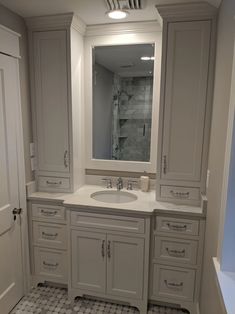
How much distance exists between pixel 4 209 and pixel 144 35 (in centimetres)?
187

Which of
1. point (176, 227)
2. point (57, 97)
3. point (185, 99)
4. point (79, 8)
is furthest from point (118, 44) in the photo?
point (176, 227)

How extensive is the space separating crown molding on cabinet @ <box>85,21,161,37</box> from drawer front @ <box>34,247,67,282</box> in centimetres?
203

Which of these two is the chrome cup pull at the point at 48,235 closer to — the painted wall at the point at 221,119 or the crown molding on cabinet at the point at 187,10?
the painted wall at the point at 221,119

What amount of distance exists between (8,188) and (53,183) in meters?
0.45

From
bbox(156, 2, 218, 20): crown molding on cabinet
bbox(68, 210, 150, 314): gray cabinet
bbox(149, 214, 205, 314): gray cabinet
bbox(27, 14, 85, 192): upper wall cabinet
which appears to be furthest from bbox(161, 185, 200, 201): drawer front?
bbox(156, 2, 218, 20): crown molding on cabinet

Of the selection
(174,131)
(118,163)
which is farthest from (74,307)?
(174,131)

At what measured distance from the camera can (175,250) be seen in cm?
200

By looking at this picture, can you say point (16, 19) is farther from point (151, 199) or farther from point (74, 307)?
point (74, 307)

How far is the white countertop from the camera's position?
6.38ft

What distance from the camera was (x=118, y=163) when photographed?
8.12 feet

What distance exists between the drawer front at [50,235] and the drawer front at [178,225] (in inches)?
33.2

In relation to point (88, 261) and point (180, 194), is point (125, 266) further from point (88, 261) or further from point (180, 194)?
point (180, 194)

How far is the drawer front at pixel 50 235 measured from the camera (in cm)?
222

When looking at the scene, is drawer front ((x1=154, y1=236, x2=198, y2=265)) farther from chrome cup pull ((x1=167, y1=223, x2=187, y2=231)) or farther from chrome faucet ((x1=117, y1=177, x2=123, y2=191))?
chrome faucet ((x1=117, y1=177, x2=123, y2=191))
